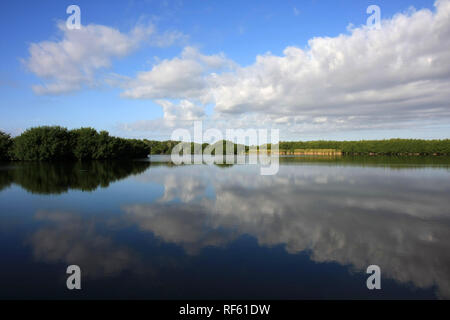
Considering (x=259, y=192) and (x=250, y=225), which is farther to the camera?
(x=259, y=192)

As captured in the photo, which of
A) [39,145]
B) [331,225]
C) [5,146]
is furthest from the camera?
[5,146]

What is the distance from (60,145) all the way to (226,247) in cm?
6438

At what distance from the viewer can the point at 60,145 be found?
59.4 meters

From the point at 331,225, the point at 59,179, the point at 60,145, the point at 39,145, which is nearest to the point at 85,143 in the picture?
the point at 60,145

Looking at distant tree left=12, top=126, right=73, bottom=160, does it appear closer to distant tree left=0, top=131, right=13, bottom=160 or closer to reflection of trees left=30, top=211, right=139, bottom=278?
distant tree left=0, top=131, right=13, bottom=160

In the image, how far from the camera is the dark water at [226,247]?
5707mm

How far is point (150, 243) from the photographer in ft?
27.5

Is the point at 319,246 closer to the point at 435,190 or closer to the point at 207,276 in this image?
the point at 207,276

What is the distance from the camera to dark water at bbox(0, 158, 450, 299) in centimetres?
571

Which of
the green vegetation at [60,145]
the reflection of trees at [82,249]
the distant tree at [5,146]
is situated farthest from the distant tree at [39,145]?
the reflection of trees at [82,249]

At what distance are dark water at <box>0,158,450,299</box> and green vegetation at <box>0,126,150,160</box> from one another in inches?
2021

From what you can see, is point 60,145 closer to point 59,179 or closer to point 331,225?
point 59,179
